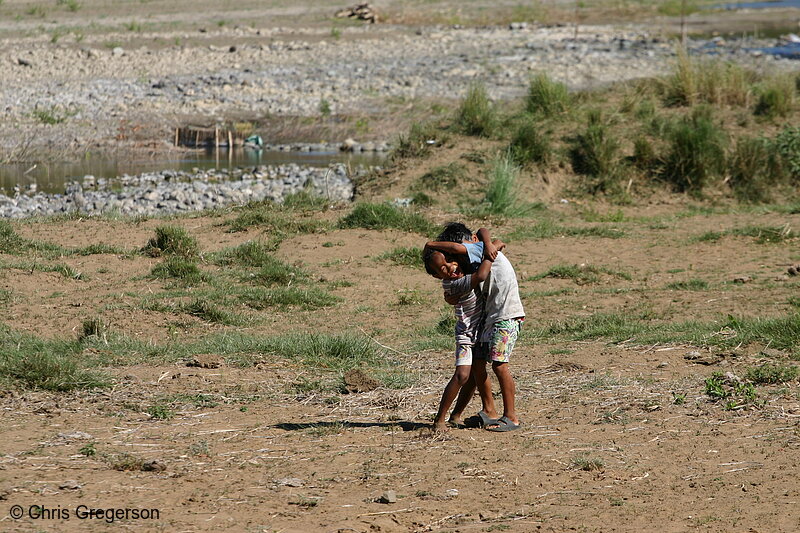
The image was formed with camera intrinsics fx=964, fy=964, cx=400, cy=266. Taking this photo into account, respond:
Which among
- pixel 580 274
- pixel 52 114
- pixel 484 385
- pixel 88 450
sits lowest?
pixel 580 274

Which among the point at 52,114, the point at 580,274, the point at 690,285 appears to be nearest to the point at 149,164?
the point at 52,114

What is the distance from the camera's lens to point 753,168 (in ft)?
47.2

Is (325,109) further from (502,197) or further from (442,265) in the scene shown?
(442,265)

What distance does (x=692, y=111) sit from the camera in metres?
15.4

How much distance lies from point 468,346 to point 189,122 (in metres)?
18.1

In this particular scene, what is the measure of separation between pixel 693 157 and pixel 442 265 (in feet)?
32.9

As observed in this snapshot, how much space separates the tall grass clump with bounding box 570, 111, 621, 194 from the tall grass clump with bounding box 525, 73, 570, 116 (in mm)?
997

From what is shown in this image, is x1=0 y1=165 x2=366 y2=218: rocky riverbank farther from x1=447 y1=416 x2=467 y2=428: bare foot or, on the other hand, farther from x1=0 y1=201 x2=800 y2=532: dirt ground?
x1=447 y1=416 x2=467 y2=428: bare foot

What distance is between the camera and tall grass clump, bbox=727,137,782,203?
1433 cm

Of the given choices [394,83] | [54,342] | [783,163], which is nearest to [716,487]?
[54,342]

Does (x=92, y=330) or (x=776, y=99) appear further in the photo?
(x=776, y=99)

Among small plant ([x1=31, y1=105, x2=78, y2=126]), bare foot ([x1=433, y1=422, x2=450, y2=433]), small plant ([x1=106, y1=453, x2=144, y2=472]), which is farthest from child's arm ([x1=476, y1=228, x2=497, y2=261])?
small plant ([x1=31, y1=105, x2=78, y2=126])

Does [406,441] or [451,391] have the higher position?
[451,391]

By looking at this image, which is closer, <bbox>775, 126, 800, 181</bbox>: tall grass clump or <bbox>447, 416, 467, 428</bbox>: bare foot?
<bbox>447, 416, 467, 428</bbox>: bare foot
